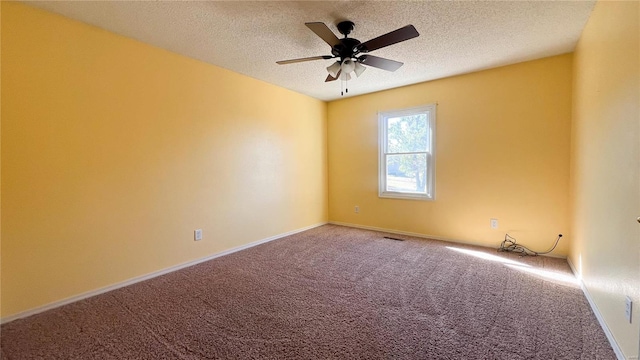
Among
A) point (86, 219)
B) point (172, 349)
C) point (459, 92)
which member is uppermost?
point (459, 92)

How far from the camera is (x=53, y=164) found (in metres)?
2.21

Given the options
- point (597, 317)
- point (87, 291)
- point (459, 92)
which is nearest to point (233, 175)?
point (87, 291)

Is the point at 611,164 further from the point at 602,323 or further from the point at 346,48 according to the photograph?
the point at 346,48

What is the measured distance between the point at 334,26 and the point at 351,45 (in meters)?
0.26

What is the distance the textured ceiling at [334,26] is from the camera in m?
2.14

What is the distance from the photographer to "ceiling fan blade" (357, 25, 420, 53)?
199 cm

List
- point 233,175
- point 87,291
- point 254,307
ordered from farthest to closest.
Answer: point 233,175 → point 87,291 → point 254,307

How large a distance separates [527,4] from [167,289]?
4001 mm

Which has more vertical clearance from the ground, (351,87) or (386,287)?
(351,87)

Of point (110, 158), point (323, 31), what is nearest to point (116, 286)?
point (110, 158)

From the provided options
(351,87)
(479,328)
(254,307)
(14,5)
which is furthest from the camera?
(351,87)

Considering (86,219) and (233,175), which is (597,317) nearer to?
(233,175)

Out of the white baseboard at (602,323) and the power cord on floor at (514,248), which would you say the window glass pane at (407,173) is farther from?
the white baseboard at (602,323)

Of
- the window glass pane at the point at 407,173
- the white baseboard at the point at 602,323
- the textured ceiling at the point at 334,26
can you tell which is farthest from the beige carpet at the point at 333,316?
the textured ceiling at the point at 334,26
